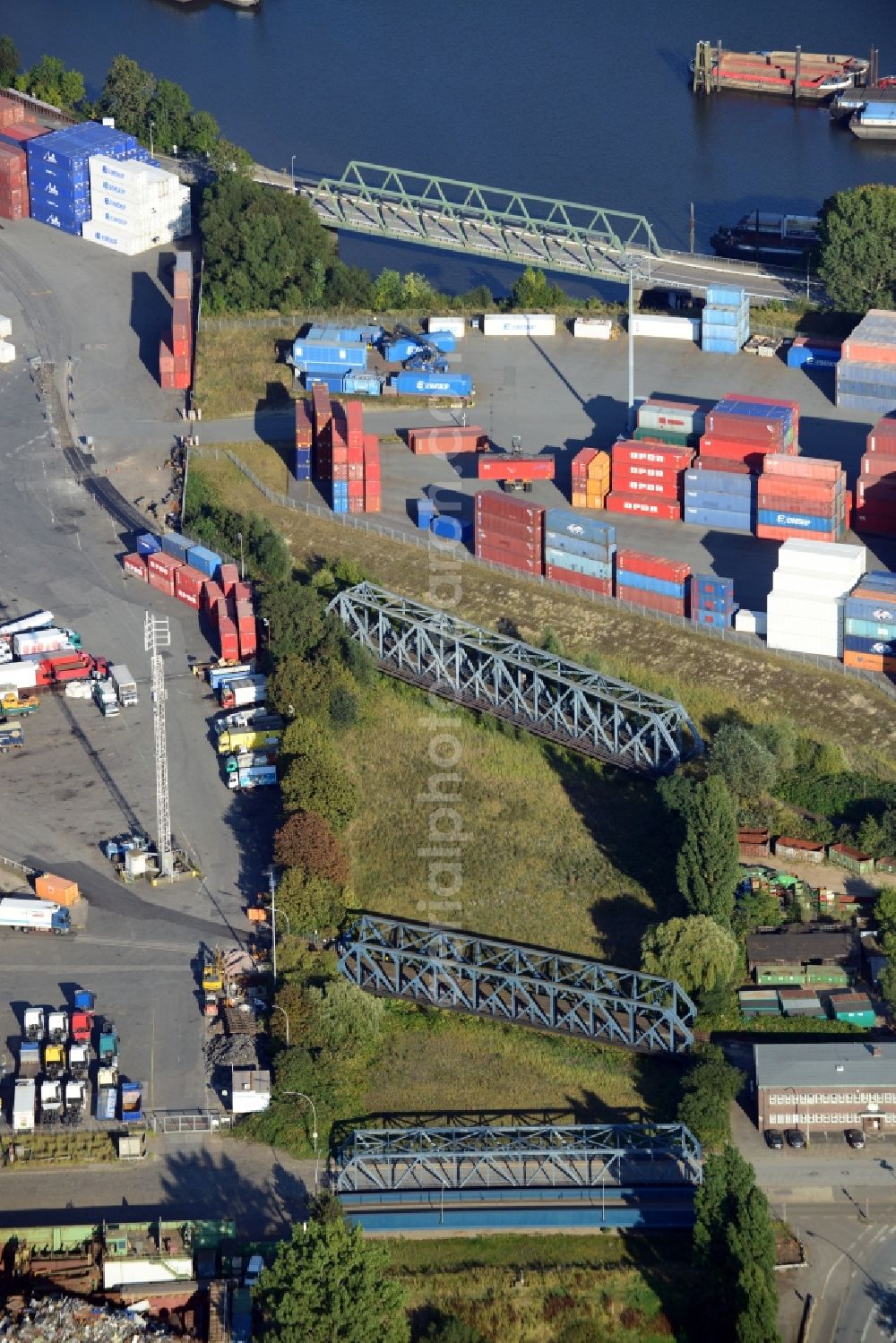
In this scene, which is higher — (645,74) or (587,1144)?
(645,74)

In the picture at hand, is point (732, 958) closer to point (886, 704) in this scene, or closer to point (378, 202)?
point (886, 704)

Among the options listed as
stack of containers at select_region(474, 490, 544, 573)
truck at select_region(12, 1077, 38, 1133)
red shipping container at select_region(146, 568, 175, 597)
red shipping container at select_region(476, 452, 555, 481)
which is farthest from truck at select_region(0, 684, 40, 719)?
truck at select_region(12, 1077, 38, 1133)

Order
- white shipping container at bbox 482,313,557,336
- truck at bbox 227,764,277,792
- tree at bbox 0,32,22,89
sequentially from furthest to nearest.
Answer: tree at bbox 0,32,22,89 → white shipping container at bbox 482,313,557,336 → truck at bbox 227,764,277,792

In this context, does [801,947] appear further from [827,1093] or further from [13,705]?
[13,705]

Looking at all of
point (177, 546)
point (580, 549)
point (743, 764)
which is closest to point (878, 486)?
point (580, 549)

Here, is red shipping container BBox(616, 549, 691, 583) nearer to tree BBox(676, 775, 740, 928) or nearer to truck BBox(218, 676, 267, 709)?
truck BBox(218, 676, 267, 709)

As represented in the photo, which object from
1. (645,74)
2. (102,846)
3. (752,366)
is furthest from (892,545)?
(645,74)

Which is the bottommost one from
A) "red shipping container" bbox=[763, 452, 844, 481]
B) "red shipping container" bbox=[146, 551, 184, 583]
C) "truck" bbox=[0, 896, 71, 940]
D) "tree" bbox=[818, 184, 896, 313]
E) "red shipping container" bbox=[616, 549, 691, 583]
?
"truck" bbox=[0, 896, 71, 940]
